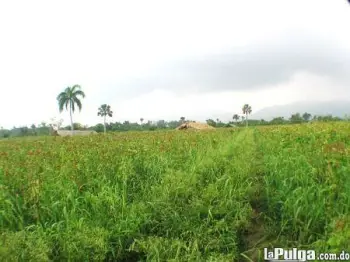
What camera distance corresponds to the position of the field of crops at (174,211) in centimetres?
316

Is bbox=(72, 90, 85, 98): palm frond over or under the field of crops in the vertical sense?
over

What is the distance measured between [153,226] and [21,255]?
4.85 ft

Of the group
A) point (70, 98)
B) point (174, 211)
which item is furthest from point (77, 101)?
point (174, 211)

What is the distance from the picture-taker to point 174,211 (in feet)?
12.4

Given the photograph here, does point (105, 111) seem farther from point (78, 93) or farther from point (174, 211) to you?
point (174, 211)

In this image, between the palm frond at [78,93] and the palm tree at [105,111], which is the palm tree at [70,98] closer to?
the palm frond at [78,93]

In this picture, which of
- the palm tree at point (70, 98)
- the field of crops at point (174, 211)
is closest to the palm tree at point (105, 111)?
the palm tree at point (70, 98)

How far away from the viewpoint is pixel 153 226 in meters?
3.74

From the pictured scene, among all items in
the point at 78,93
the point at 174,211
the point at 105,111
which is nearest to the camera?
the point at 174,211

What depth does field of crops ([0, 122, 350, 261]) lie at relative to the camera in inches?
124

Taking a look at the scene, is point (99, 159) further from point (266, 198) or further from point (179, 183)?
point (266, 198)

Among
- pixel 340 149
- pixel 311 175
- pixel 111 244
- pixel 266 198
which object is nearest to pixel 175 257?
pixel 111 244

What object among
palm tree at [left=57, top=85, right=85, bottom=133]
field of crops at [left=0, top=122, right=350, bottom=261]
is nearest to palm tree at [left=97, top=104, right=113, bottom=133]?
palm tree at [left=57, top=85, right=85, bottom=133]

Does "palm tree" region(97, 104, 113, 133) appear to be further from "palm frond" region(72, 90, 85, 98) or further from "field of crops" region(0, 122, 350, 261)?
"field of crops" region(0, 122, 350, 261)
